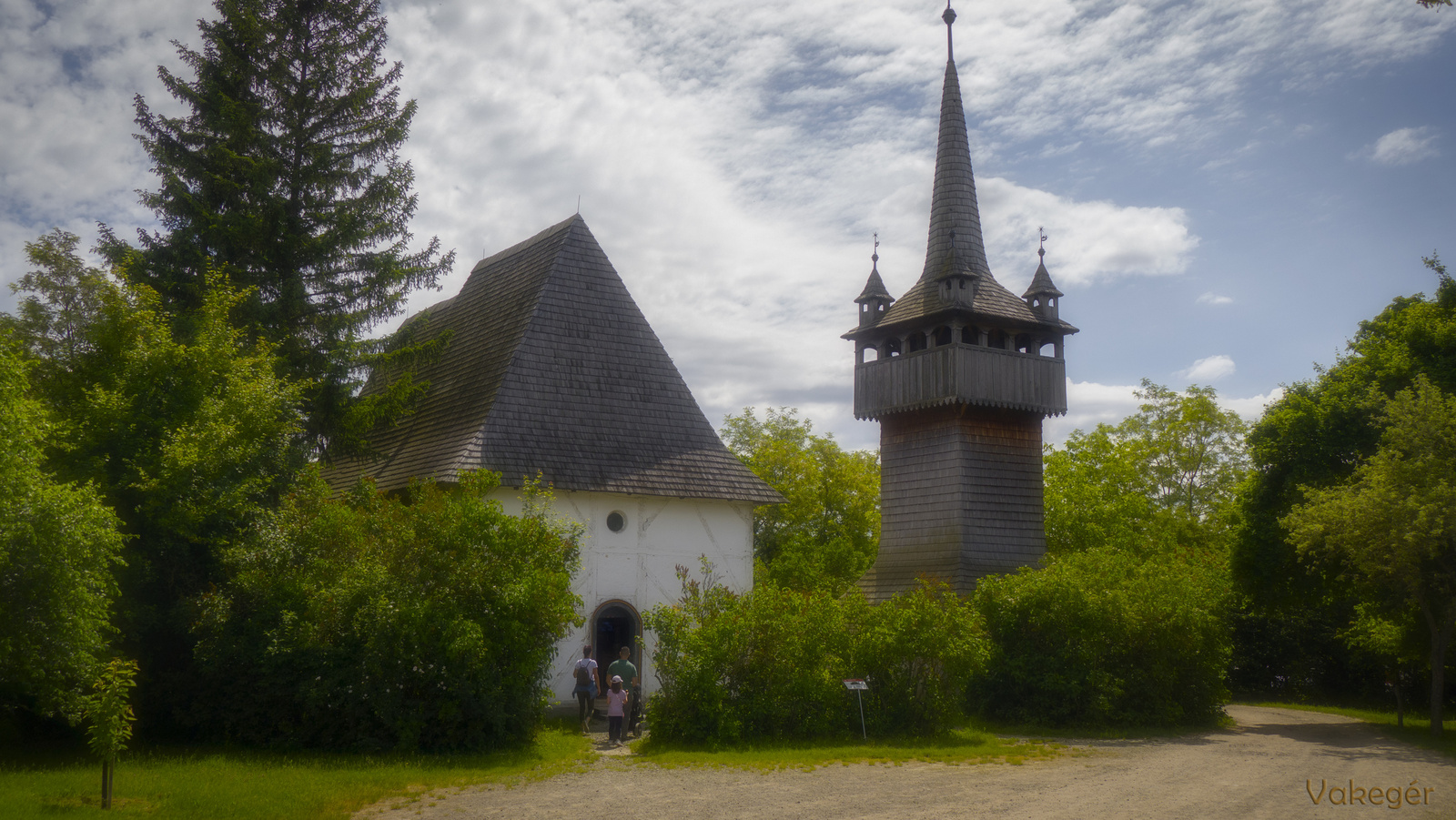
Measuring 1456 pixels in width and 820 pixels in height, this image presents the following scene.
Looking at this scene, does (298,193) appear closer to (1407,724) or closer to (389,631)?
(389,631)

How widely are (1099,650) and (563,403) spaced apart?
11.6 metres

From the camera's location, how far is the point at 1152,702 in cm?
1991

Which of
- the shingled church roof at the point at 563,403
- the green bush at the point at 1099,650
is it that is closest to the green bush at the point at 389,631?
the shingled church roof at the point at 563,403

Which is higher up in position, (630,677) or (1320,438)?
(1320,438)

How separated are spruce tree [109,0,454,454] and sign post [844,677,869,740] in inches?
418

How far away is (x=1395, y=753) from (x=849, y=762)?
9.01 m

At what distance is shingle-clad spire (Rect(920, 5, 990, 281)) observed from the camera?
29562 mm

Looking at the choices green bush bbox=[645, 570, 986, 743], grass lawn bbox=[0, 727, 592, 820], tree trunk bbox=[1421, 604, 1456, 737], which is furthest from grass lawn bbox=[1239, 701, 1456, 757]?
grass lawn bbox=[0, 727, 592, 820]

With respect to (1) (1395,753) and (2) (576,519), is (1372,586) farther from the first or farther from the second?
(2) (576,519)

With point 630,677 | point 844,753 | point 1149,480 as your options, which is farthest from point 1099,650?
point 1149,480

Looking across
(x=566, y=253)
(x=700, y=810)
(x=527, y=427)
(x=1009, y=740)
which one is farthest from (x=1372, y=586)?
(x=566, y=253)

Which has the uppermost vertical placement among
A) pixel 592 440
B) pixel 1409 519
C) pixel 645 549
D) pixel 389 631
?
pixel 592 440

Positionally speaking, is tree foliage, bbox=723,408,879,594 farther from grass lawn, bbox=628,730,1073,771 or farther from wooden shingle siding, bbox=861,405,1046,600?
grass lawn, bbox=628,730,1073,771

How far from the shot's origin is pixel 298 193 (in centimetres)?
2059
